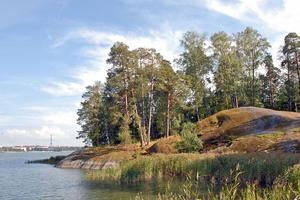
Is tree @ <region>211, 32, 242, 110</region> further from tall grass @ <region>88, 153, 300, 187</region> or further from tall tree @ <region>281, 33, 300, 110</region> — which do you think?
tall grass @ <region>88, 153, 300, 187</region>

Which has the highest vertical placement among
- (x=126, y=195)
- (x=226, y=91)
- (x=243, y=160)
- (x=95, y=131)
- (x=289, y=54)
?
(x=289, y=54)

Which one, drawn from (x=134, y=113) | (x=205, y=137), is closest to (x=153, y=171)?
(x=205, y=137)

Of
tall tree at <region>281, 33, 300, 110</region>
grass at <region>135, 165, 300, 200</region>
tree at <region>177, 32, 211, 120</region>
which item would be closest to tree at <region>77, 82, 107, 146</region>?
tree at <region>177, 32, 211, 120</region>

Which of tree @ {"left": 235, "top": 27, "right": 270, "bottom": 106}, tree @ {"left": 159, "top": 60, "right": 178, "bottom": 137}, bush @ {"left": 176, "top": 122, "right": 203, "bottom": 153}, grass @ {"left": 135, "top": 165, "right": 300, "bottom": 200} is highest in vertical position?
tree @ {"left": 235, "top": 27, "right": 270, "bottom": 106}

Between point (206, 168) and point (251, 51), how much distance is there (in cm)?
5147

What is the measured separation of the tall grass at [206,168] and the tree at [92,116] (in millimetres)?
48717

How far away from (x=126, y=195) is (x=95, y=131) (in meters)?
60.2

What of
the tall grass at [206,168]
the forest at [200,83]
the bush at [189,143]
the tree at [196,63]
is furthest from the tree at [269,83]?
the tall grass at [206,168]

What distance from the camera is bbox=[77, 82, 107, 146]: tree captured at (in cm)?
8538

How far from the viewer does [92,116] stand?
3374 inches

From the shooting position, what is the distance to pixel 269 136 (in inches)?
1735

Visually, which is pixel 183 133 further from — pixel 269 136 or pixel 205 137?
pixel 269 136

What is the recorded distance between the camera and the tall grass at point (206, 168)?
78.6 ft

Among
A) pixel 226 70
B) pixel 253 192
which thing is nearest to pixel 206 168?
pixel 253 192
